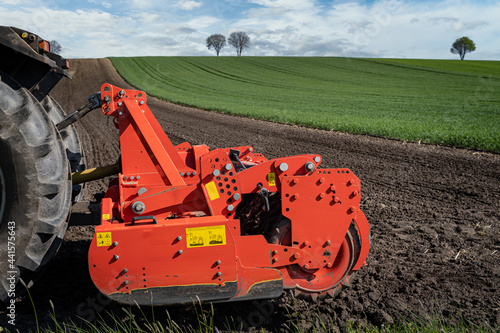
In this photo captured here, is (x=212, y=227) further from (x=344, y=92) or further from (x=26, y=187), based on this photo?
(x=344, y=92)

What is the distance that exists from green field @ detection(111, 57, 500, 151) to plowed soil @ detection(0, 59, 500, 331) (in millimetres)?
3160

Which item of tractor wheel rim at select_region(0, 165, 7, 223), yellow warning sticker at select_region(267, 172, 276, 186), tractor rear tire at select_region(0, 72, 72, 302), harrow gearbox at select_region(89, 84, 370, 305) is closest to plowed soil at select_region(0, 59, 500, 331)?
harrow gearbox at select_region(89, 84, 370, 305)

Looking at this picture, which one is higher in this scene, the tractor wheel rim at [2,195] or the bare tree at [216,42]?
the bare tree at [216,42]

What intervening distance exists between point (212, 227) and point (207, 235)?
7 cm

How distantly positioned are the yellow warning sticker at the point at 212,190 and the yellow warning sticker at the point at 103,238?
83 cm

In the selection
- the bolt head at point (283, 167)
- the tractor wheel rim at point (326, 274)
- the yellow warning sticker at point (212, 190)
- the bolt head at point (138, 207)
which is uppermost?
the bolt head at point (283, 167)

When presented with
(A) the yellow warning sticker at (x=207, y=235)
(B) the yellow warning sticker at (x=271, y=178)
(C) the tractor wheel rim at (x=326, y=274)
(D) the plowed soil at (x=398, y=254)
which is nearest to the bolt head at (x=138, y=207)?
(A) the yellow warning sticker at (x=207, y=235)

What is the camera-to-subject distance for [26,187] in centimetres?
269

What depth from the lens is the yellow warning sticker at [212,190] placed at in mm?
3267

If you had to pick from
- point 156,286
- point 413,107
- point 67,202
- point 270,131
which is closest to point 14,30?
point 67,202

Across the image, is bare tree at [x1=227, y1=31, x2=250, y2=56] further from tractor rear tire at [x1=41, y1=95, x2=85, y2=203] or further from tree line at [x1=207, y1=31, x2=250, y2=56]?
tractor rear tire at [x1=41, y1=95, x2=85, y2=203]

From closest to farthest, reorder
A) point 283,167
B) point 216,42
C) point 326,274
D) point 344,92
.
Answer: point 283,167 → point 326,274 → point 344,92 → point 216,42

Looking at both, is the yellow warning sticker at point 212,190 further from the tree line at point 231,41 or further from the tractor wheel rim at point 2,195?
the tree line at point 231,41

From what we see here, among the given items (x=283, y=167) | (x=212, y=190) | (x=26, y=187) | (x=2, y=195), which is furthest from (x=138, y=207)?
(x=283, y=167)
